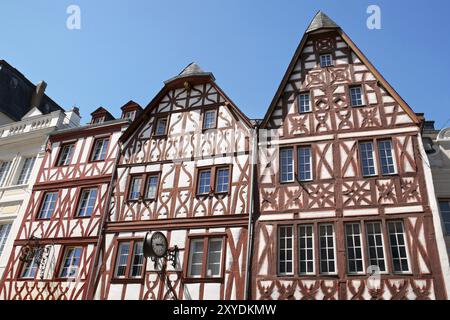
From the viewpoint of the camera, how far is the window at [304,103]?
46.9 ft

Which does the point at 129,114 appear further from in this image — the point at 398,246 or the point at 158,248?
the point at 398,246

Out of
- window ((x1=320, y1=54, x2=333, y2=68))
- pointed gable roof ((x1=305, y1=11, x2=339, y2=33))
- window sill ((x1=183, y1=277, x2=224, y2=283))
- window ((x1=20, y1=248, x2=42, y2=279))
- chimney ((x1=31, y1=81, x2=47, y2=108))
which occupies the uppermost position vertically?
chimney ((x1=31, y1=81, x2=47, y2=108))

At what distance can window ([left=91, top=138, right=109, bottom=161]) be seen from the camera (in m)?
16.9

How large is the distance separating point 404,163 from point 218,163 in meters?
6.17

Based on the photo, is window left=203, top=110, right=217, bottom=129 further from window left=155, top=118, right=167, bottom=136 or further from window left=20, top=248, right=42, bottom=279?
window left=20, top=248, right=42, bottom=279

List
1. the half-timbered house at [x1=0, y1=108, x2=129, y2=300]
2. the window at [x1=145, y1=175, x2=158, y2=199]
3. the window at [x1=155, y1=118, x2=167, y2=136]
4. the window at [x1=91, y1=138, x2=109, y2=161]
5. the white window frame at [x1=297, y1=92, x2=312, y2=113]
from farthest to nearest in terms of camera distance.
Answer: the window at [x1=91, y1=138, x2=109, y2=161] < the window at [x1=155, y1=118, x2=167, y2=136] < the window at [x1=145, y1=175, x2=158, y2=199] < the half-timbered house at [x1=0, y1=108, x2=129, y2=300] < the white window frame at [x1=297, y1=92, x2=312, y2=113]

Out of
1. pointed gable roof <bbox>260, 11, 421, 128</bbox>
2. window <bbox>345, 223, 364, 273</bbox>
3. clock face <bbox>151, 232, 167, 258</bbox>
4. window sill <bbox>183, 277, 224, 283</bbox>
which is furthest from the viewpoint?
pointed gable roof <bbox>260, 11, 421, 128</bbox>

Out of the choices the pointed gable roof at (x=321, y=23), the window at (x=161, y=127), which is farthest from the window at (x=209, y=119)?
the pointed gable roof at (x=321, y=23)

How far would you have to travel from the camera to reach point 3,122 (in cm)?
2197

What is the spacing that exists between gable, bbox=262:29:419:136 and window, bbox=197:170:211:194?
2861 mm

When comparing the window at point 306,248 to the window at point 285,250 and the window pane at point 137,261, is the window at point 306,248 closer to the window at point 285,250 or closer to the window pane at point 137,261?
the window at point 285,250

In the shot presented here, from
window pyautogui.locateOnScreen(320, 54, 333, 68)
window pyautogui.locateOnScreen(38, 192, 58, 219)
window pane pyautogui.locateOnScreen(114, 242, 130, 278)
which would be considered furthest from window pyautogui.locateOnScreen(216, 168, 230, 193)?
window pyautogui.locateOnScreen(38, 192, 58, 219)

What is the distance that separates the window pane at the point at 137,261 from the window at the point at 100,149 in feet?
15.4

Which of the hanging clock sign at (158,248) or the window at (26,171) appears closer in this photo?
the hanging clock sign at (158,248)
